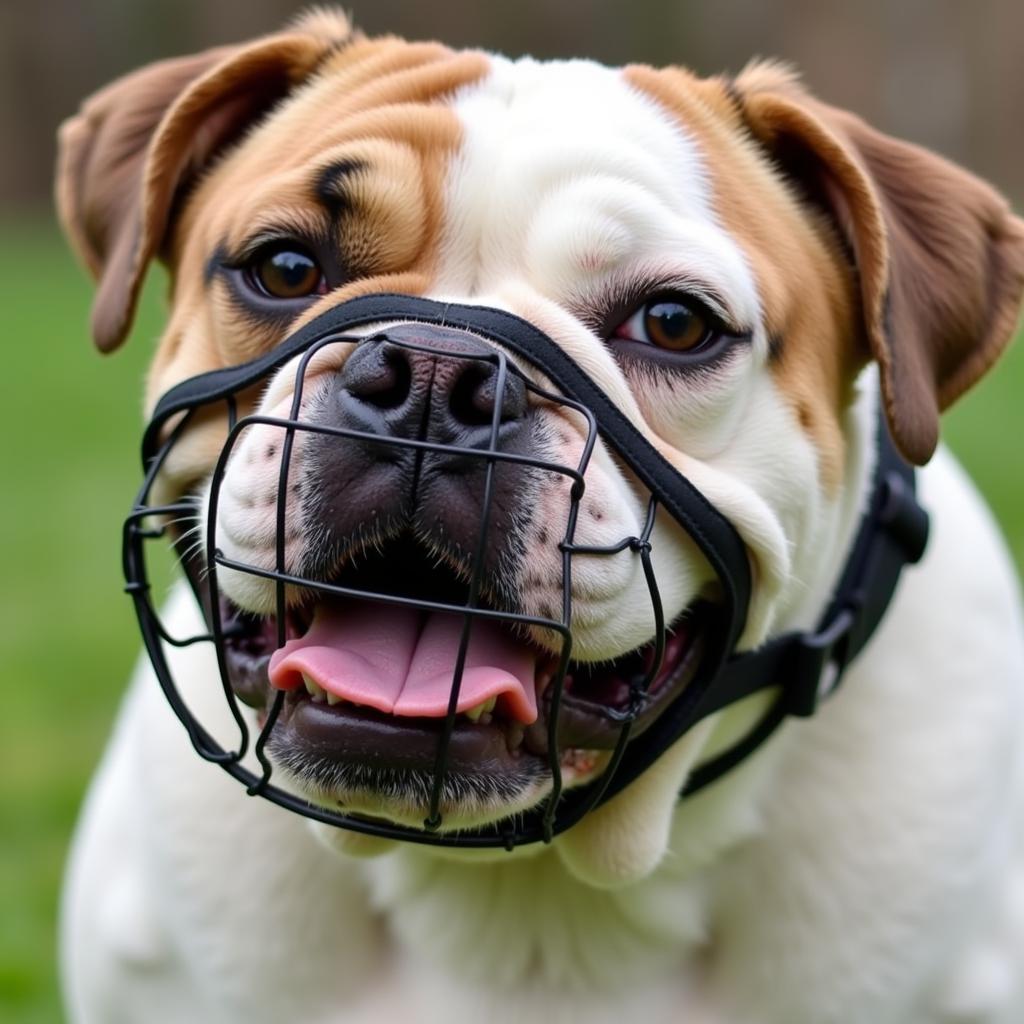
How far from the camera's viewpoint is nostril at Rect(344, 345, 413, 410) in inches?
73.4

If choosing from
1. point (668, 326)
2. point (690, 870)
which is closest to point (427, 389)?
point (668, 326)

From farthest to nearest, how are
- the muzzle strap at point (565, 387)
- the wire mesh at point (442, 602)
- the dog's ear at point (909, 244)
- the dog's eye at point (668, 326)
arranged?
the dog's ear at point (909, 244), the dog's eye at point (668, 326), the muzzle strap at point (565, 387), the wire mesh at point (442, 602)

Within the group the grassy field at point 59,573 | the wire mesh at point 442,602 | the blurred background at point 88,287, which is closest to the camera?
the wire mesh at point 442,602

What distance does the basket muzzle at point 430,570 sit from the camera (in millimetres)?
1860

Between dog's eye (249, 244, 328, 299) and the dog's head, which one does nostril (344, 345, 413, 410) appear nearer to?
the dog's head

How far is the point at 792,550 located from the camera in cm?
224

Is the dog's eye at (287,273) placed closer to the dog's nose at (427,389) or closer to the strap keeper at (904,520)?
the dog's nose at (427,389)

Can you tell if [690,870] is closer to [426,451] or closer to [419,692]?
[419,692]

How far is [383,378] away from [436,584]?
Result: 0.91 ft

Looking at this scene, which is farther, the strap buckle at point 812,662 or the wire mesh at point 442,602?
the strap buckle at point 812,662

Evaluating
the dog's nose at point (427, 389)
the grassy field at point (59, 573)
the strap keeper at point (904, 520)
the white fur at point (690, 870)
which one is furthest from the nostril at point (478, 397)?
the grassy field at point (59, 573)

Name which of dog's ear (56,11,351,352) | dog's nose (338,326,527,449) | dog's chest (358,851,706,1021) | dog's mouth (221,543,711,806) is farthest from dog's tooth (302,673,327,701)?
dog's ear (56,11,351,352)

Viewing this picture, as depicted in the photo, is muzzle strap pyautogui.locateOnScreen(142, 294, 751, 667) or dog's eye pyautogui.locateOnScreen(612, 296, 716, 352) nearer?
muzzle strap pyautogui.locateOnScreen(142, 294, 751, 667)

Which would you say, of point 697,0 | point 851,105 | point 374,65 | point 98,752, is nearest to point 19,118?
point 697,0
